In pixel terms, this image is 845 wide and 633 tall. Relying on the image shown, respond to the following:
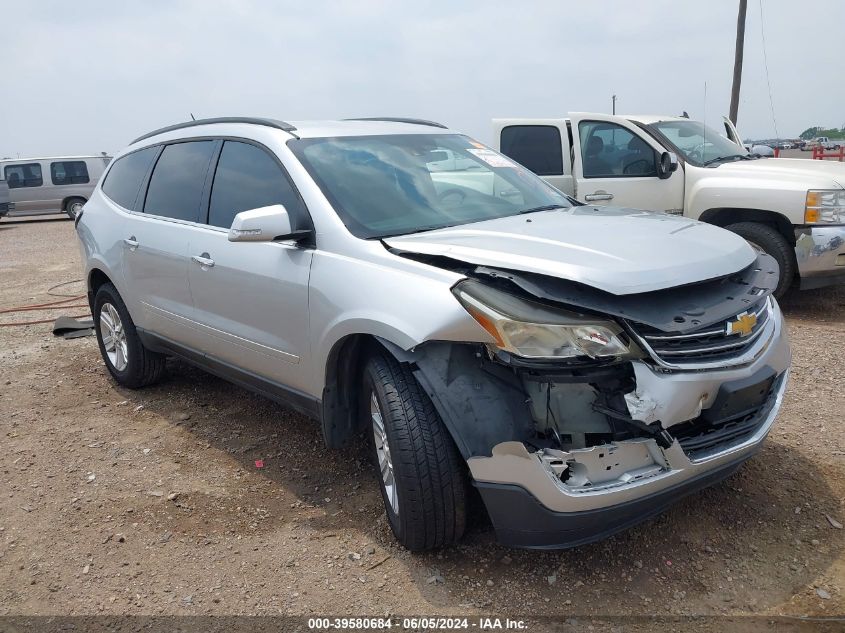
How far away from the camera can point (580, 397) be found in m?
2.59

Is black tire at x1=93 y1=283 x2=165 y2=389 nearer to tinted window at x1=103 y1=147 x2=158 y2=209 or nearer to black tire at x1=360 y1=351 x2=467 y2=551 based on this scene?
tinted window at x1=103 y1=147 x2=158 y2=209

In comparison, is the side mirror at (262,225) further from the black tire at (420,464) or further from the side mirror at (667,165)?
the side mirror at (667,165)

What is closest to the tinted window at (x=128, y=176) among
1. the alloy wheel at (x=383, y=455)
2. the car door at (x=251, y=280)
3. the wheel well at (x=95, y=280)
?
the wheel well at (x=95, y=280)

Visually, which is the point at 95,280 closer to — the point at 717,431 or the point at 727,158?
the point at 717,431

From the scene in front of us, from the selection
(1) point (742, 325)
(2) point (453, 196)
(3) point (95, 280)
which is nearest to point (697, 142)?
(2) point (453, 196)

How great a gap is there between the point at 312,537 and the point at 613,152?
18.2ft

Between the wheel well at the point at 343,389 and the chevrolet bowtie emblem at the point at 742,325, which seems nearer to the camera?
the chevrolet bowtie emblem at the point at 742,325

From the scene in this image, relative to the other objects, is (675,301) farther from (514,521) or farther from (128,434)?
(128,434)

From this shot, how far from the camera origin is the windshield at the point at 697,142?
7367 mm

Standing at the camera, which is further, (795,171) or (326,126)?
(795,171)

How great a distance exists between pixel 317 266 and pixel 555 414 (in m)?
1.29

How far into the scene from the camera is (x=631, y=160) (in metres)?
7.45

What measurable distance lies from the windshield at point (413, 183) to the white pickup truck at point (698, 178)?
262 centimetres

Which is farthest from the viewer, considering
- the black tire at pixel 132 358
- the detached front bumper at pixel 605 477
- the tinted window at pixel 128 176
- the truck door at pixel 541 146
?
the truck door at pixel 541 146
